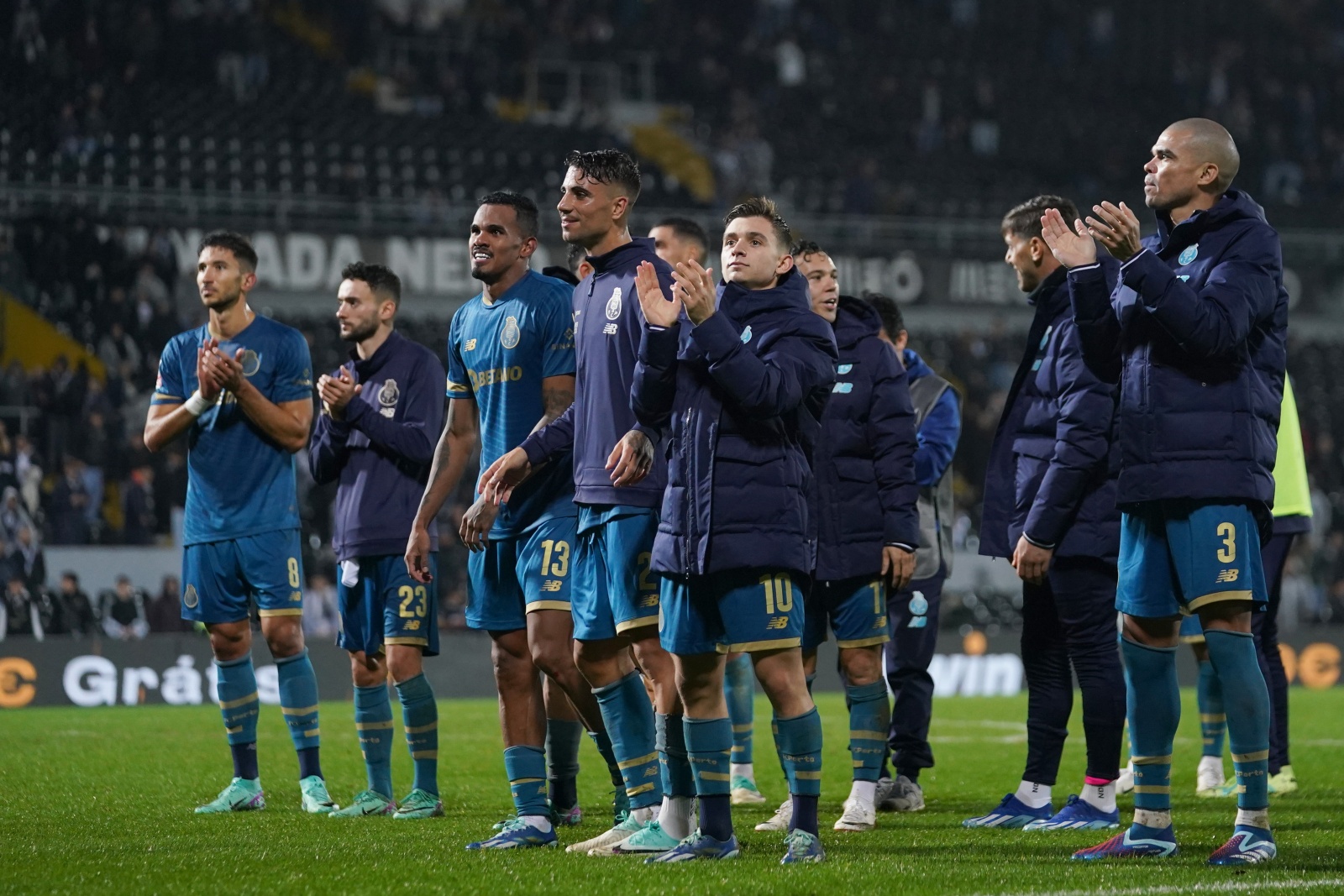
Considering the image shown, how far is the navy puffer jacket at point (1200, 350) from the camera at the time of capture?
191 inches

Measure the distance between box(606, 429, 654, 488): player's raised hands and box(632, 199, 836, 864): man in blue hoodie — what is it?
0.10m

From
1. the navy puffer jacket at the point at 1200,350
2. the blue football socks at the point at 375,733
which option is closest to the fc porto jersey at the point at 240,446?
the blue football socks at the point at 375,733

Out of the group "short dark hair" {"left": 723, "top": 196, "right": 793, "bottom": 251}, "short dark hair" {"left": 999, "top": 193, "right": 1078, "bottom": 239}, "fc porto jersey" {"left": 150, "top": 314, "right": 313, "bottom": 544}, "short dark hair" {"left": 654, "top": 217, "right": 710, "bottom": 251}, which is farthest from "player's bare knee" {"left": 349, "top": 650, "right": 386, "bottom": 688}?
"short dark hair" {"left": 999, "top": 193, "right": 1078, "bottom": 239}

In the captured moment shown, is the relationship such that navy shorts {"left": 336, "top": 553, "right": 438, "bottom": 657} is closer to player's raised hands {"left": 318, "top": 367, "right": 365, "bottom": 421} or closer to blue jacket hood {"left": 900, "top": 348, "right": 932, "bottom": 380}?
player's raised hands {"left": 318, "top": 367, "right": 365, "bottom": 421}

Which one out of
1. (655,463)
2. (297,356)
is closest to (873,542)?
(655,463)

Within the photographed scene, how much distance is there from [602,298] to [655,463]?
0.60 metres

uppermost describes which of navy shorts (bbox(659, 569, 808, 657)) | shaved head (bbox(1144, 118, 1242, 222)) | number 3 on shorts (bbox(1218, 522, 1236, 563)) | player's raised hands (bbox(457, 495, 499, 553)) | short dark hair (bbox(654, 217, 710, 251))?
short dark hair (bbox(654, 217, 710, 251))

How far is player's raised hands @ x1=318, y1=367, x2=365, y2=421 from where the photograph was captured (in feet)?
22.3

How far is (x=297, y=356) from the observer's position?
7.45 metres

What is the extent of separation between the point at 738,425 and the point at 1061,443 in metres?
1.74

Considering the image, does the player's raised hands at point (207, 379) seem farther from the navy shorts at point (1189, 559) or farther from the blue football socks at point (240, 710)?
the navy shorts at point (1189, 559)

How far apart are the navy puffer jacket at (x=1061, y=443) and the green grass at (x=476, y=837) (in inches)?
44.8

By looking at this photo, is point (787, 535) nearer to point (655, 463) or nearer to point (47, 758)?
point (655, 463)

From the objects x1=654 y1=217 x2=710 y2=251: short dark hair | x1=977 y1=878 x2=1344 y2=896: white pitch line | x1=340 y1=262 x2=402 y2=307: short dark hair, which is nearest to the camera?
x1=977 y1=878 x2=1344 y2=896: white pitch line
